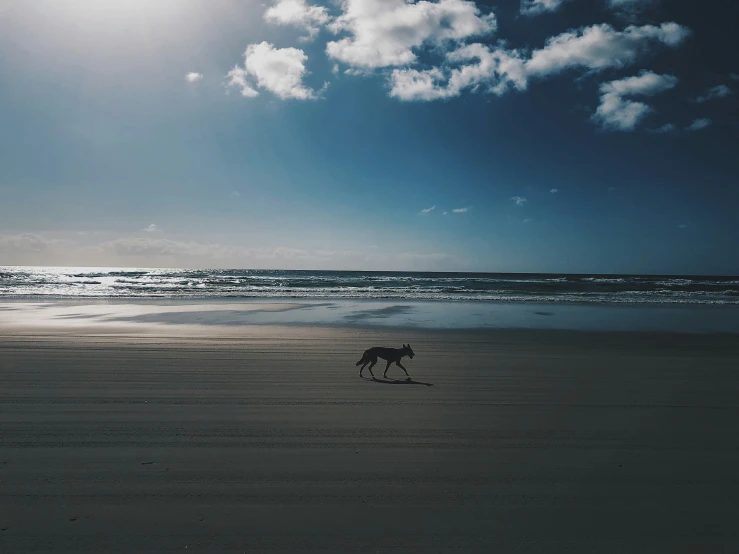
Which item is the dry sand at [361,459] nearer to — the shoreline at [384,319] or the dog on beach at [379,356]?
the dog on beach at [379,356]

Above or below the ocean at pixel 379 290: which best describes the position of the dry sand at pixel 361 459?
below

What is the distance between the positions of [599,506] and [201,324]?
1300 cm

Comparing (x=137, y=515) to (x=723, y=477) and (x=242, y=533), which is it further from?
(x=723, y=477)

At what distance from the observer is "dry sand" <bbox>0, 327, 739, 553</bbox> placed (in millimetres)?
2812

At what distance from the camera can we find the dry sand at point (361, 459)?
2.81 m

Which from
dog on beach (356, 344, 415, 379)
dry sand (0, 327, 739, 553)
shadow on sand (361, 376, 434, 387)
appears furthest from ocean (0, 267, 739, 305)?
dry sand (0, 327, 739, 553)

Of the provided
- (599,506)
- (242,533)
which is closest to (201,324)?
(242,533)

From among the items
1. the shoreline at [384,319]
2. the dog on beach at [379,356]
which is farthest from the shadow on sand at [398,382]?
the shoreline at [384,319]

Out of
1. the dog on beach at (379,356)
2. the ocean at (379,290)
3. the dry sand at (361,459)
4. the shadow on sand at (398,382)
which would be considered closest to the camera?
the dry sand at (361,459)

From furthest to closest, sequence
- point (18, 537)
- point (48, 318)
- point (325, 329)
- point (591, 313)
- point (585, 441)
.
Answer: point (591, 313)
point (48, 318)
point (325, 329)
point (585, 441)
point (18, 537)

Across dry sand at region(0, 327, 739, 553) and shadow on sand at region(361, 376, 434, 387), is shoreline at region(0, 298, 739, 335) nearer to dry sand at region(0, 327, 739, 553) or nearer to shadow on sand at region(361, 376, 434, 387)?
dry sand at region(0, 327, 739, 553)

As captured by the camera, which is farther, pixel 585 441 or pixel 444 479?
pixel 585 441

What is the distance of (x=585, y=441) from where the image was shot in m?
4.34

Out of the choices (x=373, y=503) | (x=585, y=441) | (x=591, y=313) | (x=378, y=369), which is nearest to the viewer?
(x=373, y=503)
